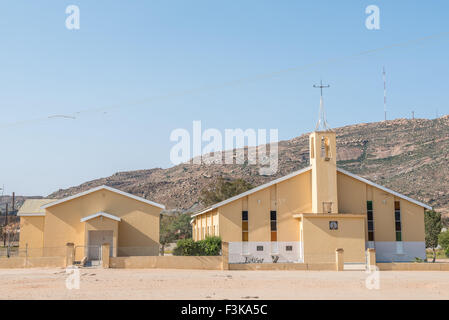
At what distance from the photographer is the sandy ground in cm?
1919

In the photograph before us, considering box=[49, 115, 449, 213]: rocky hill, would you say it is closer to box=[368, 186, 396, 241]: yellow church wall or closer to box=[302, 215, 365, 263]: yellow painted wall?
box=[368, 186, 396, 241]: yellow church wall

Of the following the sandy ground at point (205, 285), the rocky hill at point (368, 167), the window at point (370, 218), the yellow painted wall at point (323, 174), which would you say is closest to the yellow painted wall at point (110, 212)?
the sandy ground at point (205, 285)

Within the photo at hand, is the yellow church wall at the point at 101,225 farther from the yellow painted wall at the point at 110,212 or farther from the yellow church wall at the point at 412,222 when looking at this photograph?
the yellow church wall at the point at 412,222

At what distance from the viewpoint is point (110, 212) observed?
3603cm

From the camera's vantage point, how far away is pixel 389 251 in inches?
1548

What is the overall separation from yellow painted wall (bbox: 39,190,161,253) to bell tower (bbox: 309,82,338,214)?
38.6 ft

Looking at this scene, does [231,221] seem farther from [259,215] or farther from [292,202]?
[292,202]

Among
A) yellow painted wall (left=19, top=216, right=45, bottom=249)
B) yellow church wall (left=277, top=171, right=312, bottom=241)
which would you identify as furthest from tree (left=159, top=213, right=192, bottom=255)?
yellow church wall (left=277, top=171, right=312, bottom=241)

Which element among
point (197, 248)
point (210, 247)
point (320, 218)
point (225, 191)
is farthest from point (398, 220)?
point (225, 191)

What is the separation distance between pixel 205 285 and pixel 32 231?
20.9m

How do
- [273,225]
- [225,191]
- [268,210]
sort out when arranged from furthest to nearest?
[225,191]
[268,210]
[273,225]

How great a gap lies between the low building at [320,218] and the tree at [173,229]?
24.2 meters

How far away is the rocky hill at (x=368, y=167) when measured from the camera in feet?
329
